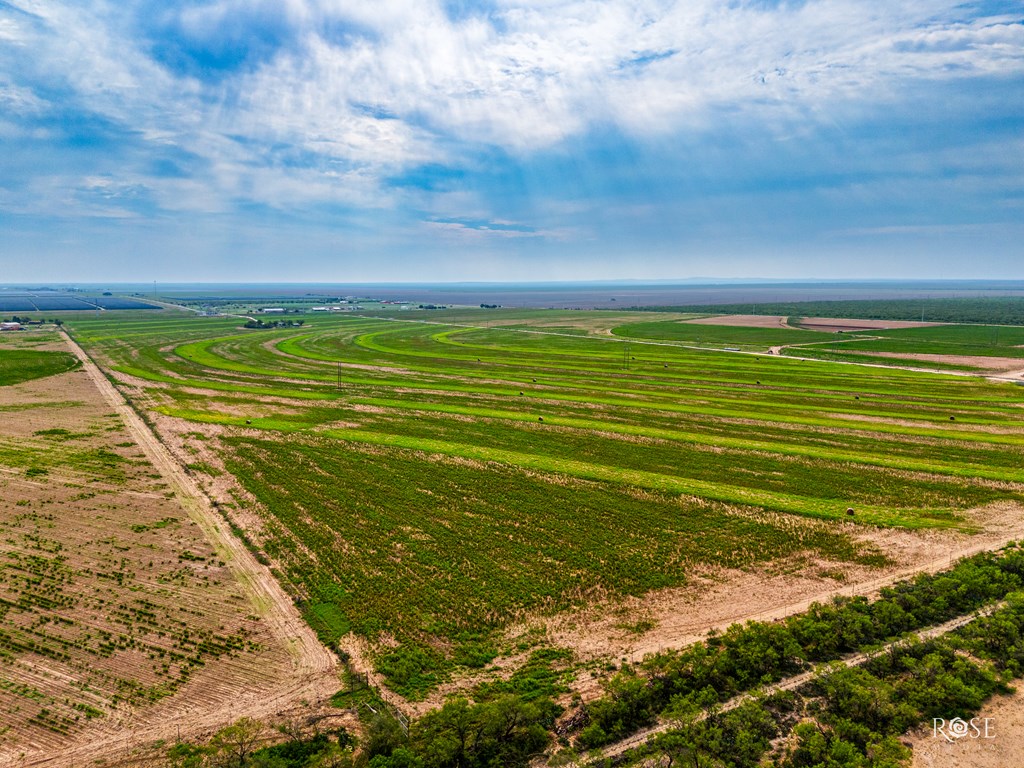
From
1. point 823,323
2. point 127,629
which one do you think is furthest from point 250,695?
point 823,323

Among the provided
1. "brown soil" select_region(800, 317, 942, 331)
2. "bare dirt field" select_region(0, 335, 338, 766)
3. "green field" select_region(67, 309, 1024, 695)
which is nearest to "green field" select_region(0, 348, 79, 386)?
"green field" select_region(67, 309, 1024, 695)

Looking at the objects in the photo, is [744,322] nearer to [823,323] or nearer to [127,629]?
[823,323]

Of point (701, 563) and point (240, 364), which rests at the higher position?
point (240, 364)

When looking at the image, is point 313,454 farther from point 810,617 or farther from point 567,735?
point 810,617

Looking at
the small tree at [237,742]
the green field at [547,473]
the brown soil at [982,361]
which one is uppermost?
the brown soil at [982,361]

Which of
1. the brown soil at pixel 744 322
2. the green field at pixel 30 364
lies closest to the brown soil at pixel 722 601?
the green field at pixel 30 364

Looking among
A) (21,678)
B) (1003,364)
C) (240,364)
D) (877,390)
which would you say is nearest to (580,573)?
(21,678)

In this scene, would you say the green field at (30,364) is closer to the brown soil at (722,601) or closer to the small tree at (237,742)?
the small tree at (237,742)
